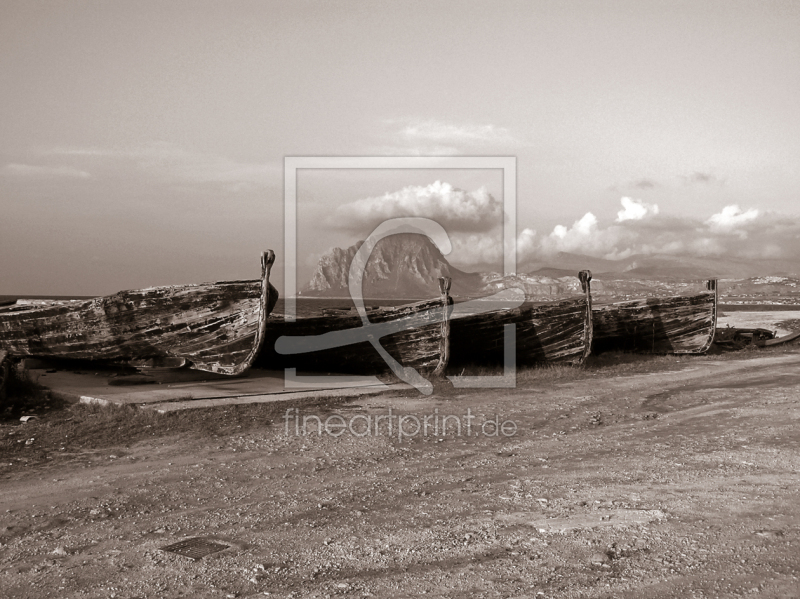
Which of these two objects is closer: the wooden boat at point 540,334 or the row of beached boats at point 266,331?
the row of beached boats at point 266,331

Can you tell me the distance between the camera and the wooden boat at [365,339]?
12.6 meters

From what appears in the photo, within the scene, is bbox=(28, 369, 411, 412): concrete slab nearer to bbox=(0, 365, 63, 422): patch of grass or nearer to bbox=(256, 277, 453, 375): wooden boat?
bbox=(0, 365, 63, 422): patch of grass

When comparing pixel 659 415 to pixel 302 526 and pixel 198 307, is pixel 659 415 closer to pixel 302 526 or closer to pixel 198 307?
pixel 302 526

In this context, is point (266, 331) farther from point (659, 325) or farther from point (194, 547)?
point (659, 325)

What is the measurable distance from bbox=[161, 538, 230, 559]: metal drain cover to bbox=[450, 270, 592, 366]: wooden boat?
9841mm

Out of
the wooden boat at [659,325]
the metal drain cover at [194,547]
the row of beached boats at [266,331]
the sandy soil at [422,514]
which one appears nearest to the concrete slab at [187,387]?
the row of beached boats at [266,331]

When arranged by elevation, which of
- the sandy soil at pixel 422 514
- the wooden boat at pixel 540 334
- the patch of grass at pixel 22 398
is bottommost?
the sandy soil at pixel 422 514

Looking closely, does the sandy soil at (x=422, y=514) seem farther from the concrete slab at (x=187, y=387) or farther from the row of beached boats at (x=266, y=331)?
the row of beached boats at (x=266, y=331)

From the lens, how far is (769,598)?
3.46 m

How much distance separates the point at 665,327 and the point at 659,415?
9712 millimetres

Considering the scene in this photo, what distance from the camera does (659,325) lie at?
58.0ft

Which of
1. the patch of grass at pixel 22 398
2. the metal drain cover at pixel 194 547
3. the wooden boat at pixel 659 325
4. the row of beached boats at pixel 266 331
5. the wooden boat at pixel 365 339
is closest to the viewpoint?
the metal drain cover at pixel 194 547

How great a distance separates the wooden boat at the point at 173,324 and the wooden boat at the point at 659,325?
941 centimetres

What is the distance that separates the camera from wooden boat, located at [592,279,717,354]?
1705 cm
